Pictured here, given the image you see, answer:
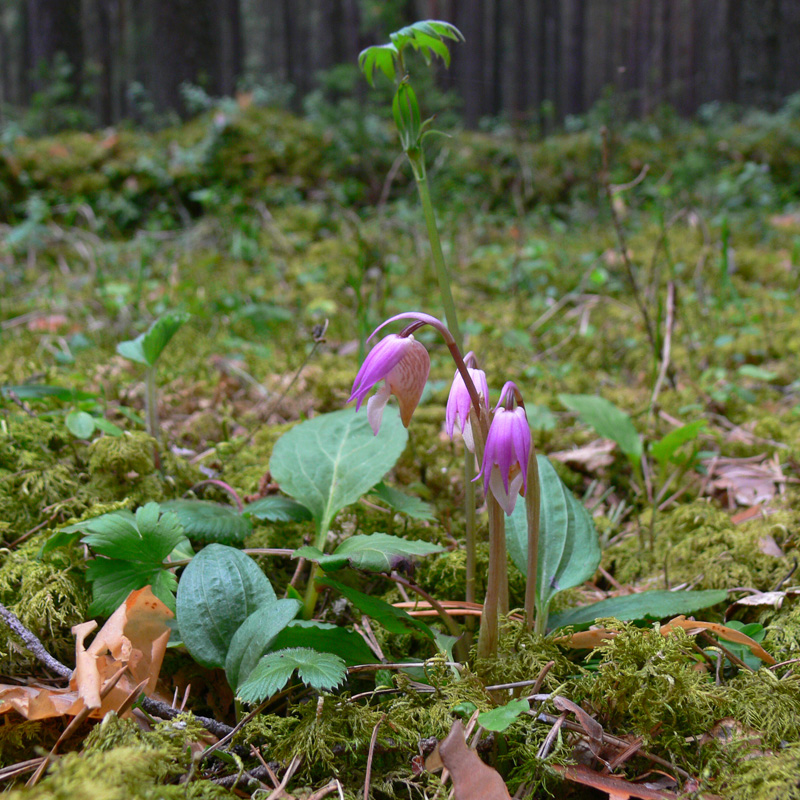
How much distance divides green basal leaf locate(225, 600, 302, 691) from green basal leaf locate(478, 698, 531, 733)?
0.36 metres

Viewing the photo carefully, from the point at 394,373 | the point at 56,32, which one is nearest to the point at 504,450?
the point at 394,373

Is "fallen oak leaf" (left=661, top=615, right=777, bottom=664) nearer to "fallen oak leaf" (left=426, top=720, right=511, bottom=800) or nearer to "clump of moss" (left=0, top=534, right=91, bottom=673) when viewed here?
"fallen oak leaf" (left=426, top=720, right=511, bottom=800)

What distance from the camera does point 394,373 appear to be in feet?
3.37

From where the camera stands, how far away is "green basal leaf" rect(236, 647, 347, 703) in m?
0.97

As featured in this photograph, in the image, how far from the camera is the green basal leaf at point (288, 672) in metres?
0.97

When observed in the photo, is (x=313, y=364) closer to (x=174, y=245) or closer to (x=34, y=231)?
(x=174, y=245)

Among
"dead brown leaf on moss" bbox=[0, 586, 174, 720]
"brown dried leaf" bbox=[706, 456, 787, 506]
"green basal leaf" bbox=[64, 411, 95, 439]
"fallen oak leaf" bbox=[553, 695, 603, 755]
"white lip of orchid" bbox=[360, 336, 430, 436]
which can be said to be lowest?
"brown dried leaf" bbox=[706, 456, 787, 506]

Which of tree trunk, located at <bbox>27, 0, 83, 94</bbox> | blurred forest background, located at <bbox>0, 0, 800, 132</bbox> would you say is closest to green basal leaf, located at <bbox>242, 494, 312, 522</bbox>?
blurred forest background, located at <bbox>0, 0, 800, 132</bbox>

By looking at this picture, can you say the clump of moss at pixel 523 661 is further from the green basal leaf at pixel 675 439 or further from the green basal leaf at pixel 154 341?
the green basal leaf at pixel 154 341

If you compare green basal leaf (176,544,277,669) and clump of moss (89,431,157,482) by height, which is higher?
clump of moss (89,431,157,482)

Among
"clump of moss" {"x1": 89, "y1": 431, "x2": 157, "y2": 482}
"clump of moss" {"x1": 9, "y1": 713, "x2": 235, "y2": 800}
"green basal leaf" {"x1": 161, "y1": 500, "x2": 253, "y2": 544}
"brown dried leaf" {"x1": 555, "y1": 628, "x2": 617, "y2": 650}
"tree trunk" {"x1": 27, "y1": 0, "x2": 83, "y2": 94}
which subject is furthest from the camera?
"tree trunk" {"x1": 27, "y1": 0, "x2": 83, "y2": 94}

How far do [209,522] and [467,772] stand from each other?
73 centimetres

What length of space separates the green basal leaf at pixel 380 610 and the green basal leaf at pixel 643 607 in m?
0.31

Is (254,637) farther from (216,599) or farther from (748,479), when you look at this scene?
(748,479)
